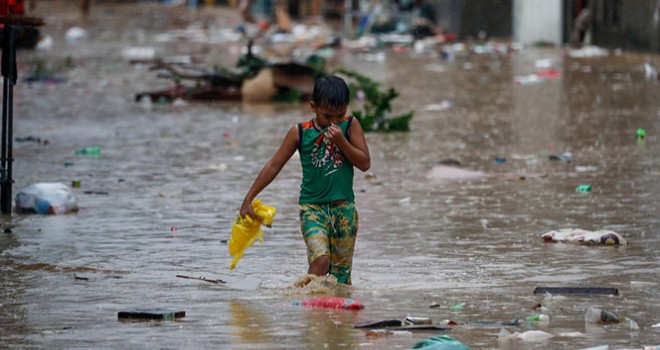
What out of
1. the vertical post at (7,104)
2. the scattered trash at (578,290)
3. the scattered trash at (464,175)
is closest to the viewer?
the scattered trash at (578,290)

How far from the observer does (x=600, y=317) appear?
5914 mm

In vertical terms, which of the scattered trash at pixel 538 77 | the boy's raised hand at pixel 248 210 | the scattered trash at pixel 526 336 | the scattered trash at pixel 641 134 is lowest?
the scattered trash at pixel 538 77

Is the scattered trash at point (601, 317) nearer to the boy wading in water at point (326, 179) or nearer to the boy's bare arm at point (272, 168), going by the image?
the boy wading in water at point (326, 179)

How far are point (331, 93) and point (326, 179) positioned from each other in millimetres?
424

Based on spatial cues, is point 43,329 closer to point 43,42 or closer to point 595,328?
point 595,328

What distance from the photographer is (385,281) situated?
723 cm

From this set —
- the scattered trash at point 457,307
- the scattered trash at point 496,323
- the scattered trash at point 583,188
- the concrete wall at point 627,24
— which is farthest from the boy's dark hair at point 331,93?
the concrete wall at point 627,24

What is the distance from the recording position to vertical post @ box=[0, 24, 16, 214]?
9.15 metres

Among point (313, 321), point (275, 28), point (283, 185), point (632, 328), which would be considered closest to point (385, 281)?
point (313, 321)

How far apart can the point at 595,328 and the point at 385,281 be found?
1.62 meters

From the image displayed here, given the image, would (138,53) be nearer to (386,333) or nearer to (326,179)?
(326,179)

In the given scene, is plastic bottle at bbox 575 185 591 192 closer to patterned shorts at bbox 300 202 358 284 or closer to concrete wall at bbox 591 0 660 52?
patterned shorts at bbox 300 202 358 284

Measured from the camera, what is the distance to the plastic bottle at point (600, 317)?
233 inches

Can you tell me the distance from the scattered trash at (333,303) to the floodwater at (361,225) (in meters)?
0.08
